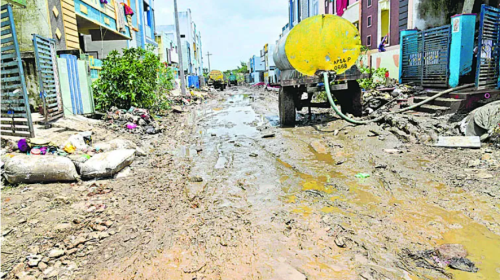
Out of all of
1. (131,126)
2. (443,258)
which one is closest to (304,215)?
(443,258)

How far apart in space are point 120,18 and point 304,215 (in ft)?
52.7

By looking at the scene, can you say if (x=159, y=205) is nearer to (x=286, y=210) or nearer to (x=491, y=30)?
(x=286, y=210)

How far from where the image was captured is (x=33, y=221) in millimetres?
3279

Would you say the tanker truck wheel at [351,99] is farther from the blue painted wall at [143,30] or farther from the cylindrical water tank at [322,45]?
the blue painted wall at [143,30]

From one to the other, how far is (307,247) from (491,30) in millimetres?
7844

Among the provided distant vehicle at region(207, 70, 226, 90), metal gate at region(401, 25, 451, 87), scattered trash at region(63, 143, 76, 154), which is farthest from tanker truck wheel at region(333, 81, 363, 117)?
distant vehicle at region(207, 70, 226, 90)

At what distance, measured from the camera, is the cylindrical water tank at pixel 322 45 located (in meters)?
7.14

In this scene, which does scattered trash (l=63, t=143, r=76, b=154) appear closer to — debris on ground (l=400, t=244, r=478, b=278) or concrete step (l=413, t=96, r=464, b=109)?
debris on ground (l=400, t=244, r=478, b=278)

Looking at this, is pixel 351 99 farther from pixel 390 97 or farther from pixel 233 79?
pixel 233 79

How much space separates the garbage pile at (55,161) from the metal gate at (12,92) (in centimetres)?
37

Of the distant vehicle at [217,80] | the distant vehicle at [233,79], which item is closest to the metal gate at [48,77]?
the distant vehicle at [217,80]

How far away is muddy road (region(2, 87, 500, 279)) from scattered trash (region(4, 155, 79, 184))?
2.26 ft

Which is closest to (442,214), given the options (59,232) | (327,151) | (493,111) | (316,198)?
(316,198)

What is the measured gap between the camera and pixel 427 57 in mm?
9367
